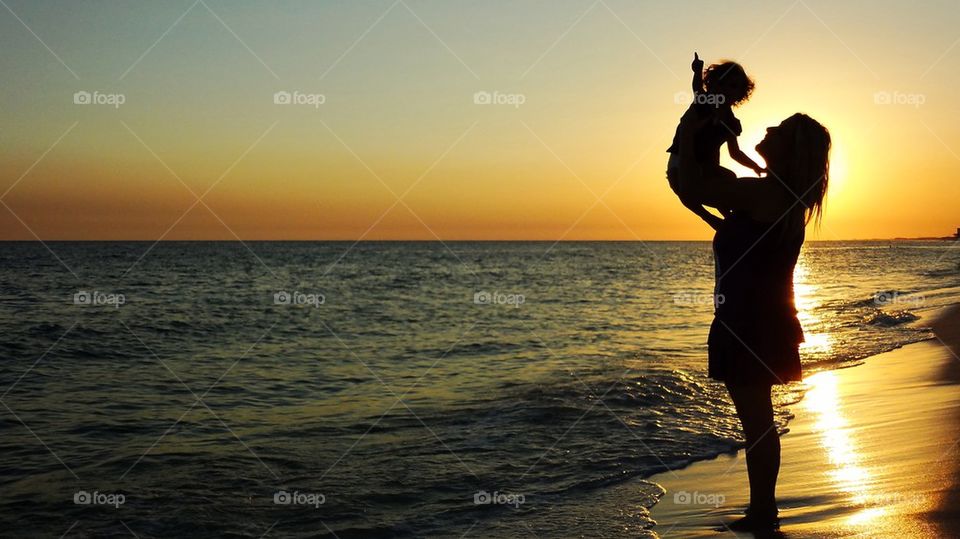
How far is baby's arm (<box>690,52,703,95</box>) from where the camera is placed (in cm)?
301

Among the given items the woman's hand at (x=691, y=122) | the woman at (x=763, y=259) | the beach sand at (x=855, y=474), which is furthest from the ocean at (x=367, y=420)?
the woman's hand at (x=691, y=122)

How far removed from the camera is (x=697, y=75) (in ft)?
9.96

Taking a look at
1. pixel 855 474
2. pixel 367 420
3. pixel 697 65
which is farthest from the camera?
pixel 367 420

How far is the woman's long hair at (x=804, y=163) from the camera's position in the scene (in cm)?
321

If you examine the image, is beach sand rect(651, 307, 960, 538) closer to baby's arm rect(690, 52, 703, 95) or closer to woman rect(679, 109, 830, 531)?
woman rect(679, 109, 830, 531)

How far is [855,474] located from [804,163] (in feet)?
8.26

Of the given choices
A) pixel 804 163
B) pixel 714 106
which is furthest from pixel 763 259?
pixel 714 106

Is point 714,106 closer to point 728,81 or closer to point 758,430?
point 728,81

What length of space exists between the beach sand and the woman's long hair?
1.50 meters

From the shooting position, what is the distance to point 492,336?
17.2 meters

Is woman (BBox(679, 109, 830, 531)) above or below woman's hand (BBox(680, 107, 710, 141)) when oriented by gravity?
below

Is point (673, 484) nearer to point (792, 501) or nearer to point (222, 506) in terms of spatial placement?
point (792, 501)

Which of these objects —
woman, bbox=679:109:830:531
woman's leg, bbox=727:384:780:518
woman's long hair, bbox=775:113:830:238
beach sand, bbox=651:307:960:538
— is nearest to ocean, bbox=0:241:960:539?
beach sand, bbox=651:307:960:538

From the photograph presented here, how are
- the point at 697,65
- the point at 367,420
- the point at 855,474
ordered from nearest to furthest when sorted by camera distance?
the point at 697,65 → the point at 855,474 → the point at 367,420
